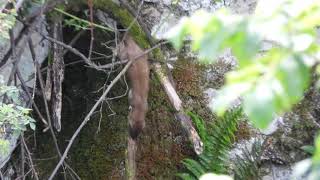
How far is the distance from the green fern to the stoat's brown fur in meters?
0.29

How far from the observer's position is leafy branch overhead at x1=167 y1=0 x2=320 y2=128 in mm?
447

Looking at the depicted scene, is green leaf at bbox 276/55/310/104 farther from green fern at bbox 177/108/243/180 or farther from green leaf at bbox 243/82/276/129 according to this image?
green fern at bbox 177/108/243/180

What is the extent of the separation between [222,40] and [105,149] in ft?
6.01

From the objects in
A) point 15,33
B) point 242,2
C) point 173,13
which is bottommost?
point 15,33

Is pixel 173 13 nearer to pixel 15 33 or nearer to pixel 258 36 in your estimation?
pixel 15 33

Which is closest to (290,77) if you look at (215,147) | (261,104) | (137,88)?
(261,104)

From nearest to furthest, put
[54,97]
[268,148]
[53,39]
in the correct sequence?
1. [53,39]
2. [54,97]
3. [268,148]

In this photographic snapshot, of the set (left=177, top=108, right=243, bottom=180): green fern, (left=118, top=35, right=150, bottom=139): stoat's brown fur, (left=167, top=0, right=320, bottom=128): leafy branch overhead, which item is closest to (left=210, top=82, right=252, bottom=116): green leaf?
(left=167, top=0, right=320, bottom=128): leafy branch overhead

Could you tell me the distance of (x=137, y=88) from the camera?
1.85 metres

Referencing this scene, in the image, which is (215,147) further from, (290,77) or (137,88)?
(290,77)

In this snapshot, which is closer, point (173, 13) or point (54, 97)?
point (54, 97)

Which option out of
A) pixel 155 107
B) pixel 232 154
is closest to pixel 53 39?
pixel 155 107

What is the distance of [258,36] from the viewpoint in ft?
1.54

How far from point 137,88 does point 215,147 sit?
43 centimetres
